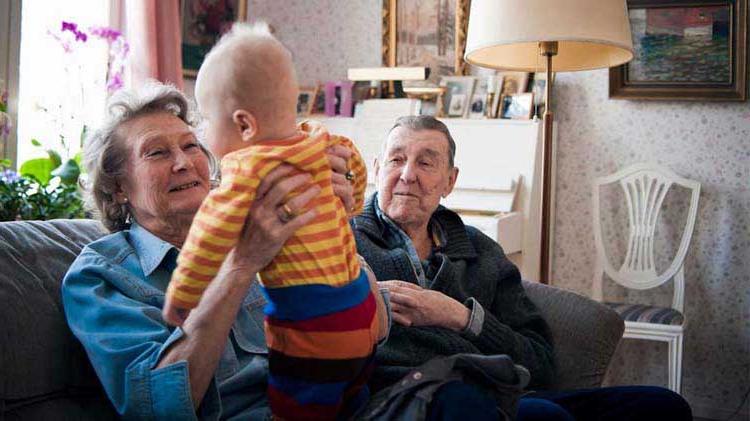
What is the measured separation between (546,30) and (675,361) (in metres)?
1.58

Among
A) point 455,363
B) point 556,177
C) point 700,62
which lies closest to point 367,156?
point 556,177

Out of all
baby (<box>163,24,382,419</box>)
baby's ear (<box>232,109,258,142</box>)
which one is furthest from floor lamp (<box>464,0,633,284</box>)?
baby's ear (<box>232,109,258,142</box>)

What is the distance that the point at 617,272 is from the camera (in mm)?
3838

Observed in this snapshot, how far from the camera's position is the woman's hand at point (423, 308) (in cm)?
176

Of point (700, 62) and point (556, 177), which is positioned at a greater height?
point (700, 62)

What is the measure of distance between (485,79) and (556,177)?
23.2 inches

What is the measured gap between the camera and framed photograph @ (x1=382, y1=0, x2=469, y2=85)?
13.7ft

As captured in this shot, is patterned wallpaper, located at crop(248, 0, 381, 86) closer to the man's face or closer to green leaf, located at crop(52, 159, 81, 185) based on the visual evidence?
green leaf, located at crop(52, 159, 81, 185)

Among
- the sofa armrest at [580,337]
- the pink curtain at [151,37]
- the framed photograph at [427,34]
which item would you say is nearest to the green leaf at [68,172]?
the pink curtain at [151,37]

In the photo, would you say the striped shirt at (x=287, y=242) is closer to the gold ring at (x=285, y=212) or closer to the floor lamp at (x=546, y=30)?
the gold ring at (x=285, y=212)

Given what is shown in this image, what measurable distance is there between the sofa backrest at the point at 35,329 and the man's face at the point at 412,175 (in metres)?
0.79

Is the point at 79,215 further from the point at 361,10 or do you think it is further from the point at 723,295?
the point at 723,295

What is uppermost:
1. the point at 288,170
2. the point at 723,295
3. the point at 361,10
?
the point at 361,10

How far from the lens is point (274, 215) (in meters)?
1.19
